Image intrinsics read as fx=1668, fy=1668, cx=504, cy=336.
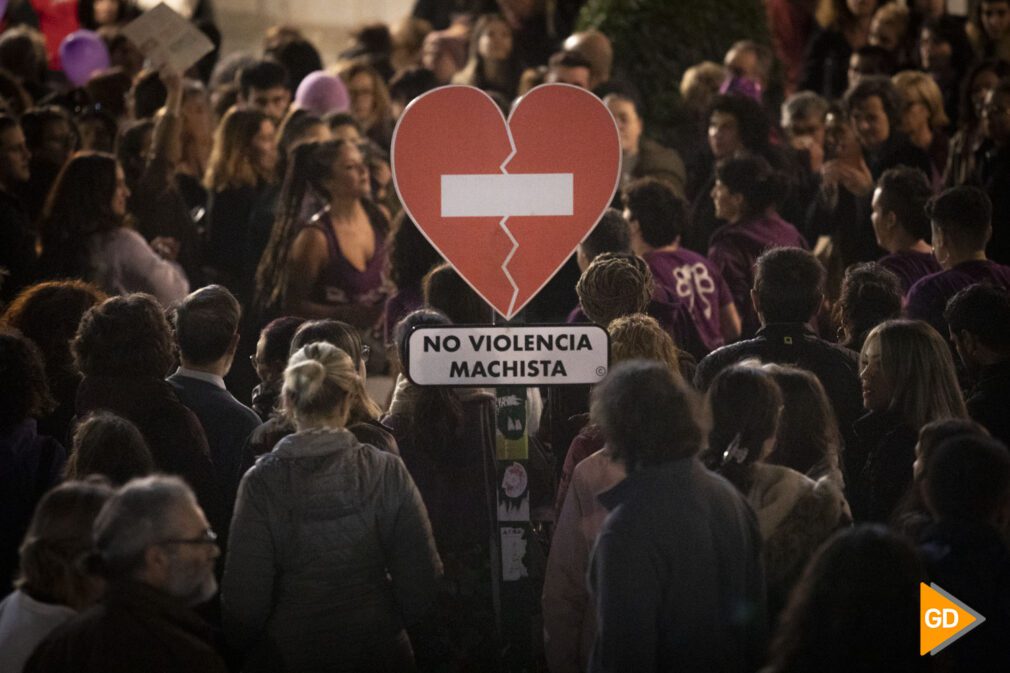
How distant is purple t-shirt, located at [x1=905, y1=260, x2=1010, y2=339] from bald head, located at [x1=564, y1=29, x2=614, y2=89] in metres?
4.49

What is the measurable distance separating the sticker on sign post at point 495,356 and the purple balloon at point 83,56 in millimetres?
7559

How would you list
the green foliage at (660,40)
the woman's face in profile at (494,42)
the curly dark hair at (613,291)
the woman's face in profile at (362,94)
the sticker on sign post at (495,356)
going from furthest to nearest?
the woman's face in profile at (494,42) → the green foliage at (660,40) → the woman's face in profile at (362,94) → the curly dark hair at (613,291) → the sticker on sign post at (495,356)

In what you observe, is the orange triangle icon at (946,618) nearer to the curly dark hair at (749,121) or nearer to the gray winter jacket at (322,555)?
the gray winter jacket at (322,555)

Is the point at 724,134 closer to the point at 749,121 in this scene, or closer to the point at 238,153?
the point at 749,121

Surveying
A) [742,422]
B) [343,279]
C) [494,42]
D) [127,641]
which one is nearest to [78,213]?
[343,279]

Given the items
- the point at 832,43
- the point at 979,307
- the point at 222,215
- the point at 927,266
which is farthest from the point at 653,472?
the point at 832,43

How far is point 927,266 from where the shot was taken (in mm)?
7195

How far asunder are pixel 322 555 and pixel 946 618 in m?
1.73

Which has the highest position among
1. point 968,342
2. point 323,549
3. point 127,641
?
point 968,342

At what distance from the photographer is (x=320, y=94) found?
10516mm

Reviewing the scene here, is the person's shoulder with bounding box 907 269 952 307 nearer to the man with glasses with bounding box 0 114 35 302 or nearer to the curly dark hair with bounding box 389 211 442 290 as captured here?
the curly dark hair with bounding box 389 211 442 290

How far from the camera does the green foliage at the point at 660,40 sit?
38.5 feet

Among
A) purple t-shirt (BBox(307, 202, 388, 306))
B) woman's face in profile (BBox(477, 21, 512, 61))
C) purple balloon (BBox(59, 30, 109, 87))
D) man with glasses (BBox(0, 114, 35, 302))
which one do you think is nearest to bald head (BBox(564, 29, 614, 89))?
woman's face in profile (BBox(477, 21, 512, 61))

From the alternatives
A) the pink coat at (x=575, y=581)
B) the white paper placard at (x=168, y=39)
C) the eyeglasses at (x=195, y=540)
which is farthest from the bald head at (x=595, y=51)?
the eyeglasses at (x=195, y=540)
